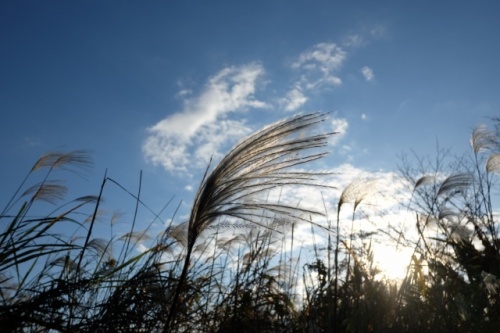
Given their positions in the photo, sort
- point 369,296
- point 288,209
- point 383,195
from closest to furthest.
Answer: point 288,209
point 369,296
point 383,195

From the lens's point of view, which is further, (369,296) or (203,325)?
(369,296)

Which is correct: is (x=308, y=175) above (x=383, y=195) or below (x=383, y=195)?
below

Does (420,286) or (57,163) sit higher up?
(57,163)

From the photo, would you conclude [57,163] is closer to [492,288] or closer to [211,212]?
[211,212]

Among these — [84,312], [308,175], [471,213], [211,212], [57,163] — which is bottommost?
[84,312]

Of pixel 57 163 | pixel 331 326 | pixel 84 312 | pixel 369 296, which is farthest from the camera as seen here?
pixel 57 163

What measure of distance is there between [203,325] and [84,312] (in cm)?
77

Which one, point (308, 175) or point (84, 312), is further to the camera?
point (84, 312)

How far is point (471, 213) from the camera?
5344 millimetres

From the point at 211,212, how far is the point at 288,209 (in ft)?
1.07

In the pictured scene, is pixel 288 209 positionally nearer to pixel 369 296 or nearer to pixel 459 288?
pixel 369 296

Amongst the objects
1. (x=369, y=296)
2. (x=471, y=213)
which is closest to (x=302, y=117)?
(x=369, y=296)

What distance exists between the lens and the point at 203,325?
2752 millimetres

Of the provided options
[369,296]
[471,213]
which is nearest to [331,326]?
[369,296]
